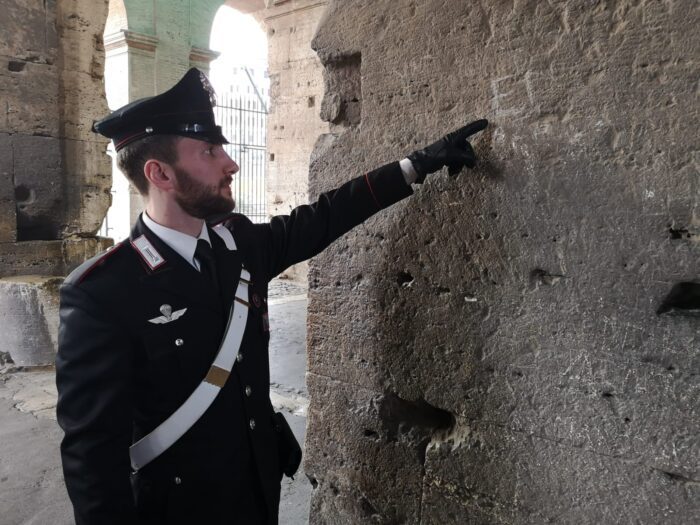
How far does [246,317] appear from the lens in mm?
1802

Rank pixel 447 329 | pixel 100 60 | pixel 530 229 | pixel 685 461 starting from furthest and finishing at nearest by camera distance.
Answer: pixel 100 60 → pixel 447 329 → pixel 530 229 → pixel 685 461

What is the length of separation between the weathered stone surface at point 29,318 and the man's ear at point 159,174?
3.98 m

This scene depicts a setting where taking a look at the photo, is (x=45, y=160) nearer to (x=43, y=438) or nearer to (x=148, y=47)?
(x=43, y=438)

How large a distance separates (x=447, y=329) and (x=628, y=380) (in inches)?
21.8

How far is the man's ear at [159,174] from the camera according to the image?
1750 millimetres

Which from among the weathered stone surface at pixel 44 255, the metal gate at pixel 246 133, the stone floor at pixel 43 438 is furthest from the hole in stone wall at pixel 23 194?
the metal gate at pixel 246 133

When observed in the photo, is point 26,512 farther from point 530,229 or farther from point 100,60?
point 100,60

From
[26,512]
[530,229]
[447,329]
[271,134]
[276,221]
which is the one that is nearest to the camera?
[530,229]

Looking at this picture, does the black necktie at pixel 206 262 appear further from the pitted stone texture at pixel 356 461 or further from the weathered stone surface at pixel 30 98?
the weathered stone surface at pixel 30 98

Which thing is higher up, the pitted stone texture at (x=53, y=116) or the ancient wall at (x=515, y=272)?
the pitted stone texture at (x=53, y=116)

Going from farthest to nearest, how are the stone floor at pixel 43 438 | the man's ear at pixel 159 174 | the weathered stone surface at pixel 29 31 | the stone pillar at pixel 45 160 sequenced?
the weathered stone surface at pixel 29 31, the stone pillar at pixel 45 160, the stone floor at pixel 43 438, the man's ear at pixel 159 174

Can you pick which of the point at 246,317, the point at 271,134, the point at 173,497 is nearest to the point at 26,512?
the point at 173,497

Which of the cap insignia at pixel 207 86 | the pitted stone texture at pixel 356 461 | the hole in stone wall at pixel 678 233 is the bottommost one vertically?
the pitted stone texture at pixel 356 461

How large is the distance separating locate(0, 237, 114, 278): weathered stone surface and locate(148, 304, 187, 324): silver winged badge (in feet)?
15.7
